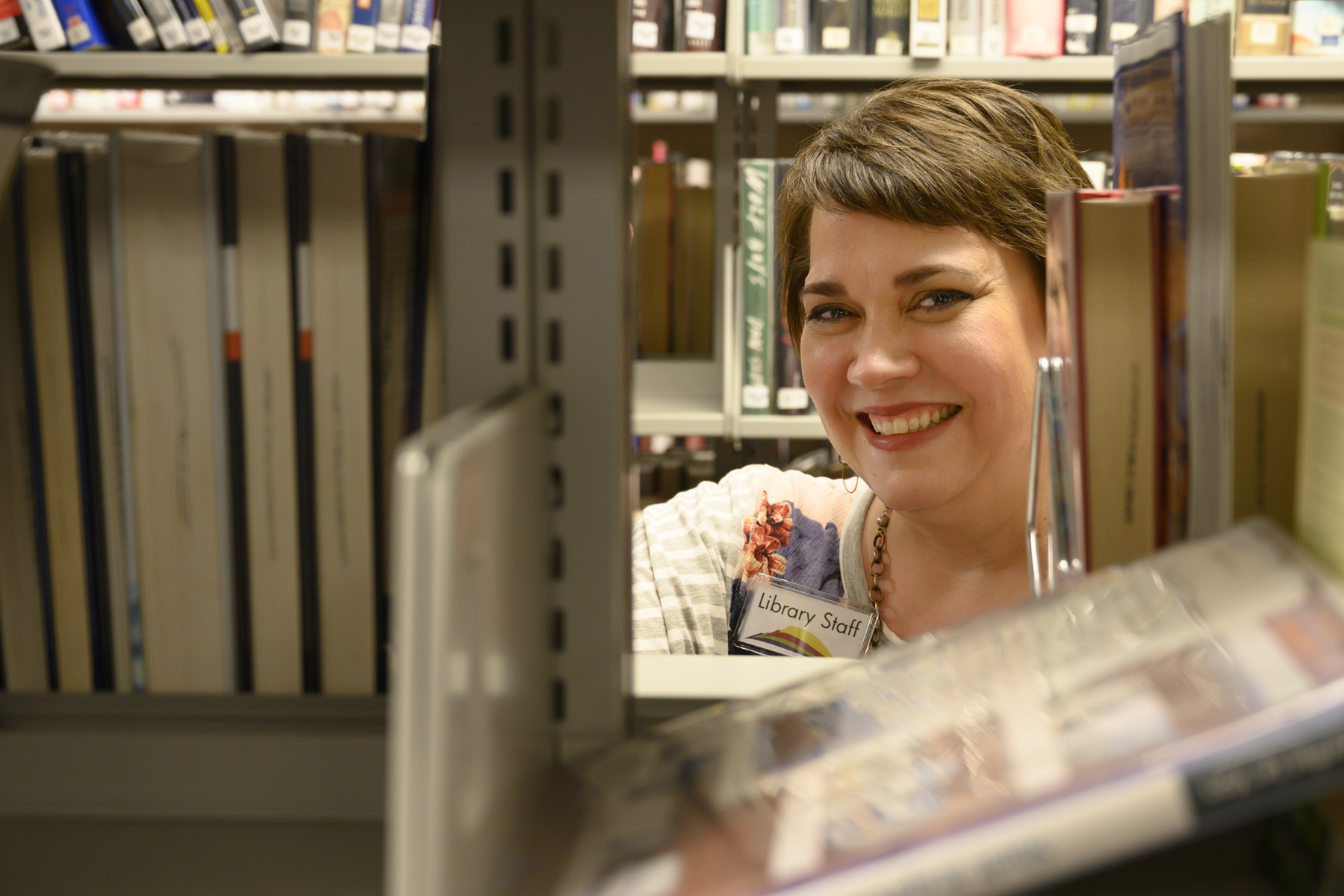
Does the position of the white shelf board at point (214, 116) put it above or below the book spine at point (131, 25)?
below

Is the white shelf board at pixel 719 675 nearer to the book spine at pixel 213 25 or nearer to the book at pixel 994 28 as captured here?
the book at pixel 994 28

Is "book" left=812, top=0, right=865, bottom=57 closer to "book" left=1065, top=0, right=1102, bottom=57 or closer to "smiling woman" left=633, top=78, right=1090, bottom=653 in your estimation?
"book" left=1065, top=0, right=1102, bottom=57

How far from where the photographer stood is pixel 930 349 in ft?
4.08

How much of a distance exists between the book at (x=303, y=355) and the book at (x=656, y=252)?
64.7 inches

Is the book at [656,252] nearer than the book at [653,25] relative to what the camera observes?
No

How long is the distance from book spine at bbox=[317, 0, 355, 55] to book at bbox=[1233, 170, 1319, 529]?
192cm

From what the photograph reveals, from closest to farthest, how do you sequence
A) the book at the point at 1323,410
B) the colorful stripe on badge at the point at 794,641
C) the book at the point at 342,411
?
the book at the point at 1323,410, the book at the point at 342,411, the colorful stripe on badge at the point at 794,641

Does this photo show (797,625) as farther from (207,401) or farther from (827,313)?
(207,401)

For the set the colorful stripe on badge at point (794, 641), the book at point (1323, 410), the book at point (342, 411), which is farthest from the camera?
the colorful stripe on badge at point (794, 641)

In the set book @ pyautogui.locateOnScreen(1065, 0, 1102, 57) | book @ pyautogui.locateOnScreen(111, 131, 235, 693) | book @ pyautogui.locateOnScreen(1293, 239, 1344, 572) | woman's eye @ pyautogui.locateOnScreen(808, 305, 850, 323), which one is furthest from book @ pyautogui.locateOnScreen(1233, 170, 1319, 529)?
book @ pyautogui.locateOnScreen(1065, 0, 1102, 57)

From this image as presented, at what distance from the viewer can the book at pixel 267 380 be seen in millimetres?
547

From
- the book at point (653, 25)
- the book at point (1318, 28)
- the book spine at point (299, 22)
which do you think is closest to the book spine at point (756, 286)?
the book at point (653, 25)

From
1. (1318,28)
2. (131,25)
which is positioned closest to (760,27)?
(1318,28)

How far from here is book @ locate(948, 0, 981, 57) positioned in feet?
6.29
